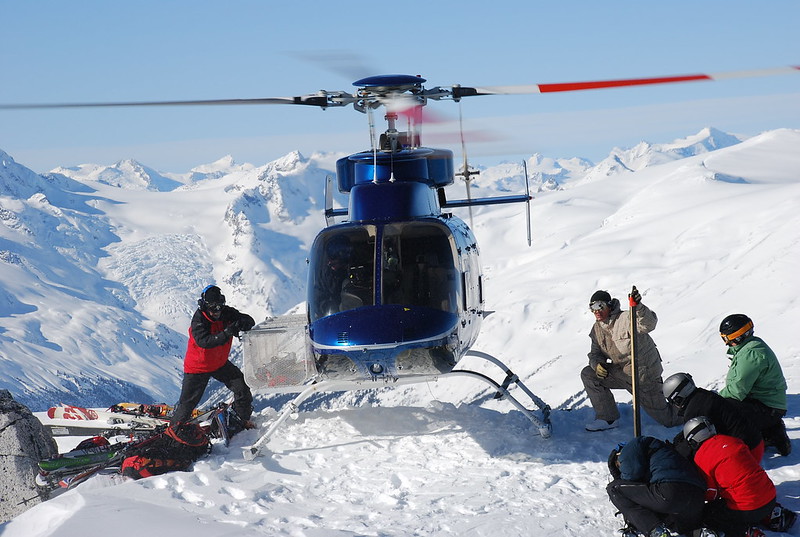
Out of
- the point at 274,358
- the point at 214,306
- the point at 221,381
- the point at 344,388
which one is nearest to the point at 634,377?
the point at 344,388

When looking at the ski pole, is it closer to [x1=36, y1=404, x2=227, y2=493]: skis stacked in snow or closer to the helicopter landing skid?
the helicopter landing skid

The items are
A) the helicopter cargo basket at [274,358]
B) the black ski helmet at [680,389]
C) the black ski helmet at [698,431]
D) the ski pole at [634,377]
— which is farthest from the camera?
the helicopter cargo basket at [274,358]

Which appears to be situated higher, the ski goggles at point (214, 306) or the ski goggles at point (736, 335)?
the ski goggles at point (214, 306)

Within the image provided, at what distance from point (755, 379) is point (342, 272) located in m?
4.59

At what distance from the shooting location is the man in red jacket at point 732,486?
6.32m

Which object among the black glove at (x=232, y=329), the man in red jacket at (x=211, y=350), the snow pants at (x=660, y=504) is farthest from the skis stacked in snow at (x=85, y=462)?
the snow pants at (x=660, y=504)

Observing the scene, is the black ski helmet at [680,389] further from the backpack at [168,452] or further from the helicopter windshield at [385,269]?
the backpack at [168,452]

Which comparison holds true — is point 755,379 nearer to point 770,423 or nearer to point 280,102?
point 770,423

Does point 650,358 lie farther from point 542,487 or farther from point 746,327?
point 542,487

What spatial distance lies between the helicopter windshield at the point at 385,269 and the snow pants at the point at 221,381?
6.43 feet

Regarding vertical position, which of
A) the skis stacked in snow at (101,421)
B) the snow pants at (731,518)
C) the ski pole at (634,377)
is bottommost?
the skis stacked in snow at (101,421)

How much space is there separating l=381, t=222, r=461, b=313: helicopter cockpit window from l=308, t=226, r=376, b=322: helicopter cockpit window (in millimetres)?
199

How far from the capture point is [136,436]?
11.3 metres

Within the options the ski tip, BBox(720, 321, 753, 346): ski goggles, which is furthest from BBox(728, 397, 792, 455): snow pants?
the ski tip
